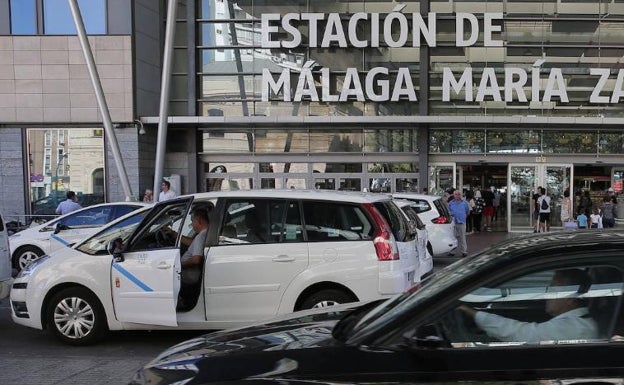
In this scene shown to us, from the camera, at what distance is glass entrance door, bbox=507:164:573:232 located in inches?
789

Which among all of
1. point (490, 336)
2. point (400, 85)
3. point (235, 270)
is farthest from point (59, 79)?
point (490, 336)

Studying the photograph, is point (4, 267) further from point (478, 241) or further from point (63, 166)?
point (478, 241)

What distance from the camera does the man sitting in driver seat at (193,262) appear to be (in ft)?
19.4

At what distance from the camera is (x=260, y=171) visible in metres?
21.0

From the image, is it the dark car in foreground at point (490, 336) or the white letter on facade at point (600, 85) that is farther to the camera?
the white letter on facade at point (600, 85)

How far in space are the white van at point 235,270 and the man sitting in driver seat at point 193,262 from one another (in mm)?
90

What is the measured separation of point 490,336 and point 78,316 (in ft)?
16.6

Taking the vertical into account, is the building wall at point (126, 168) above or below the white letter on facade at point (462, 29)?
below

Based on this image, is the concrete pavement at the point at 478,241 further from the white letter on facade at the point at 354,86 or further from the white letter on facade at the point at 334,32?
the white letter on facade at the point at 334,32

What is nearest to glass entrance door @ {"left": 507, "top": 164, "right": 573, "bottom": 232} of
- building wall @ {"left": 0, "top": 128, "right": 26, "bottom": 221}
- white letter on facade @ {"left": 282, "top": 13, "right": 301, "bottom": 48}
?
white letter on facade @ {"left": 282, "top": 13, "right": 301, "bottom": 48}

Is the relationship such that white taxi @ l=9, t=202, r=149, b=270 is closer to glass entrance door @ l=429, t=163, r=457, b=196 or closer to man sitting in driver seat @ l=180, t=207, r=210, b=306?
man sitting in driver seat @ l=180, t=207, r=210, b=306

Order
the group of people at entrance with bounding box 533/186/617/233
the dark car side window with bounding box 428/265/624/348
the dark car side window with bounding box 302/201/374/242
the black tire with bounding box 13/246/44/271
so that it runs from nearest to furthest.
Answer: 1. the dark car side window with bounding box 428/265/624/348
2. the dark car side window with bounding box 302/201/374/242
3. the black tire with bounding box 13/246/44/271
4. the group of people at entrance with bounding box 533/186/617/233

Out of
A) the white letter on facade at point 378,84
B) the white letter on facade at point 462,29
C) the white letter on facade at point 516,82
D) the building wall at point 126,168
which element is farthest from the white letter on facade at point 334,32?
the building wall at point 126,168

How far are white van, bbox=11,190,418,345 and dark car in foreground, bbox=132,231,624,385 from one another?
301 centimetres
